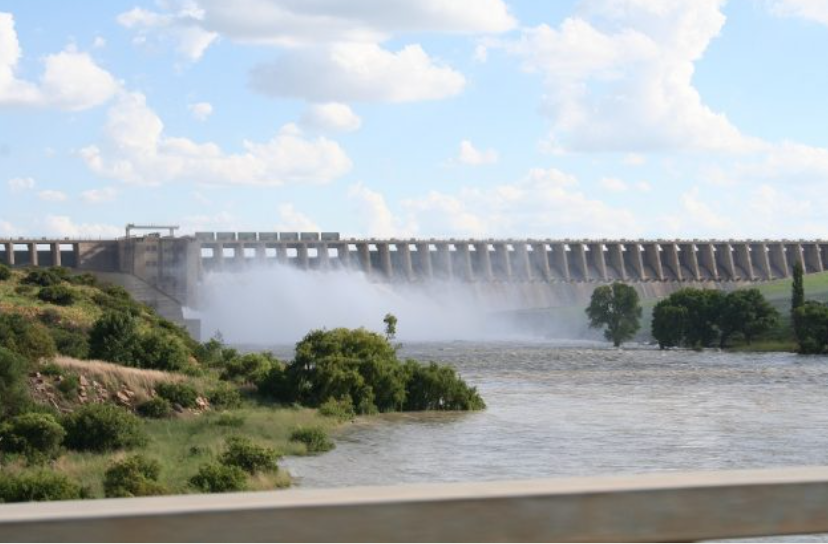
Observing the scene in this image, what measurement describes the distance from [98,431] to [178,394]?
12.4m

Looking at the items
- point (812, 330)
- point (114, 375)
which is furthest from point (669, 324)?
point (114, 375)

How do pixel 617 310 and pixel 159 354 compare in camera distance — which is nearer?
pixel 159 354

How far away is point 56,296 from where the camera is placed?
7725cm

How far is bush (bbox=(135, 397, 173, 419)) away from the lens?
53.4m

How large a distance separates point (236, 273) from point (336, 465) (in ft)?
457

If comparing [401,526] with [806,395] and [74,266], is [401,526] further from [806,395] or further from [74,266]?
[74,266]

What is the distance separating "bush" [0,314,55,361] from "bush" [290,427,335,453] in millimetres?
12745

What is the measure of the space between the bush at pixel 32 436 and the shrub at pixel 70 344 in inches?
721

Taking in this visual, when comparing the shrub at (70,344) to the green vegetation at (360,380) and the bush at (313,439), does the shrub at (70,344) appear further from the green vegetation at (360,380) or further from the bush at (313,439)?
the bush at (313,439)

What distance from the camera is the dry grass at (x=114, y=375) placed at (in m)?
53.8

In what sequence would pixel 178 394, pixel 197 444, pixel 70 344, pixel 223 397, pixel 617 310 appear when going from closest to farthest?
pixel 197 444 < pixel 178 394 < pixel 223 397 < pixel 70 344 < pixel 617 310

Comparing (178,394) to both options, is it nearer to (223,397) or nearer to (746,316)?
(223,397)

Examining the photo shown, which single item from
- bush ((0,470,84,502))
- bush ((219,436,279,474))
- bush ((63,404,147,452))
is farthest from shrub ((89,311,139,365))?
bush ((0,470,84,502))

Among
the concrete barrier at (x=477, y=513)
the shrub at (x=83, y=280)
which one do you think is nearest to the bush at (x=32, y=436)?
the concrete barrier at (x=477, y=513)
